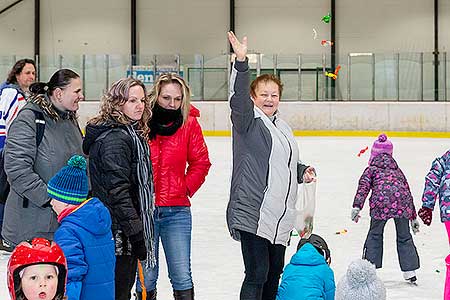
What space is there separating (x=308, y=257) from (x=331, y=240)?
296cm

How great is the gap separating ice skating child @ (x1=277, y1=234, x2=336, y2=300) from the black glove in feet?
2.22

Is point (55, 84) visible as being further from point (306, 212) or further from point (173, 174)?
point (306, 212)

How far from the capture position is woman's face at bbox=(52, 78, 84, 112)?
369 cm

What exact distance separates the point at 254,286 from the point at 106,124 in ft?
3.18

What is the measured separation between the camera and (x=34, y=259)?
7.68 feet

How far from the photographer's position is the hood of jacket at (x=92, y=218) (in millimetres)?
2906

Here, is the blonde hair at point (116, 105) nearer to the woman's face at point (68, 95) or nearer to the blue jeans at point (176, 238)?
the woman's face at point (68, 95)

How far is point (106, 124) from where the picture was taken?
3.46 metres

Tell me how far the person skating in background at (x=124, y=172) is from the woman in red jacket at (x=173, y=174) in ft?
1.05

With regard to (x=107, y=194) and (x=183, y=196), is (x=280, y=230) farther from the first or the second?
(x=107, y=194)

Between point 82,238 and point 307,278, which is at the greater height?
point 82,238

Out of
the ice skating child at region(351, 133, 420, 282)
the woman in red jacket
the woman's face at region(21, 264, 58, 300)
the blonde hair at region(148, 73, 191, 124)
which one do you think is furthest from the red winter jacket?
the woman's face at region(21, 264, 58, 300)

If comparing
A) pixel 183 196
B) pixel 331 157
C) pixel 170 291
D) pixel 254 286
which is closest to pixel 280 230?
pixel 254 286

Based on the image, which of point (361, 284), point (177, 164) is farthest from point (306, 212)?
point (361, 284)
